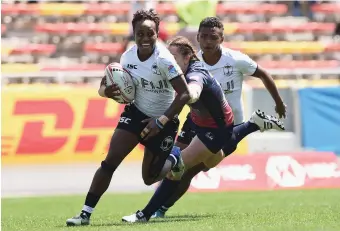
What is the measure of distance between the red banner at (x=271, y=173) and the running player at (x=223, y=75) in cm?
455

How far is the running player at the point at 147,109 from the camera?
9.14 meters

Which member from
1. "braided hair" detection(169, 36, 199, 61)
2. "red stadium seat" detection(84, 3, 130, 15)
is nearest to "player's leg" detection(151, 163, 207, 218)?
"braided hair" detection(169, 36, 199, 61)

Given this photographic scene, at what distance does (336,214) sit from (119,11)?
638 inches

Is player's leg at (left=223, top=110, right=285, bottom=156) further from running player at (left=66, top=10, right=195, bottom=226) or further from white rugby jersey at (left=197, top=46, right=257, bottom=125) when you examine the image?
running player at (left=66, top=10, right=195, bottom=226)

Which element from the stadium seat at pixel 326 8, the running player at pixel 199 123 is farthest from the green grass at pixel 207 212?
the stadium seat at pixel 326 8

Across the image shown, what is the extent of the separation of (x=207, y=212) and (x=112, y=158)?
2396 mm

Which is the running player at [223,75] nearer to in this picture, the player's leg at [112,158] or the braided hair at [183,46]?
the braided hair at [183,46]

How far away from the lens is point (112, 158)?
30.7 feet

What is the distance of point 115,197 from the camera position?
15.0m

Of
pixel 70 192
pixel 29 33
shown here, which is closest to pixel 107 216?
pixel 70 192

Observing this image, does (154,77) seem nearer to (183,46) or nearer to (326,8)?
(183,46)

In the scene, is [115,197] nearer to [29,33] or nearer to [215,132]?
[215,132]

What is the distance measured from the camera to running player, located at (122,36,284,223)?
9812mm

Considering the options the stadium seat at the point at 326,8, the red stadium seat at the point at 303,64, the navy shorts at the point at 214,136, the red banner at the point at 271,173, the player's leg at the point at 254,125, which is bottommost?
the red banner at the point at 271,173
